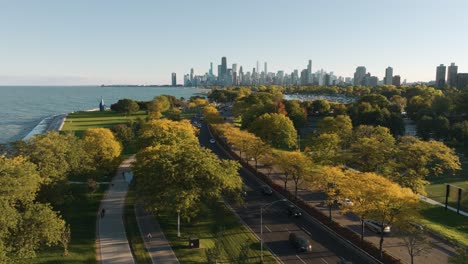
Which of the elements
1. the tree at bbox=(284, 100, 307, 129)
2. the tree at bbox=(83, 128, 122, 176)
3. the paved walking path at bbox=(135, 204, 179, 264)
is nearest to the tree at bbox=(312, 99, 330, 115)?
the tree at bbox=(284, 100, 307, 129)

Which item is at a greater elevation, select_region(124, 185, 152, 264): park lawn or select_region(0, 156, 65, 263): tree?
select_region(0, 156, 65, 263): tree

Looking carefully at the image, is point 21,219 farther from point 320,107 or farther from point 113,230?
point 320,107

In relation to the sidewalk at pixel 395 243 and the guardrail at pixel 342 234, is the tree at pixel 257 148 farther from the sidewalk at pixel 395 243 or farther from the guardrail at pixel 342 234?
the sidewalk at pixel 395 243

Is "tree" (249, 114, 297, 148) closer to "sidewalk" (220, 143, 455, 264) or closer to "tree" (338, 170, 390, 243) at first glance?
"sidewalk" (220, 143, 455, 264)

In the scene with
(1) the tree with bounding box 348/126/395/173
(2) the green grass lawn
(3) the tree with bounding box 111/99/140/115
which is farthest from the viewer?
(3) the tree with bounding box 111/99/140/115

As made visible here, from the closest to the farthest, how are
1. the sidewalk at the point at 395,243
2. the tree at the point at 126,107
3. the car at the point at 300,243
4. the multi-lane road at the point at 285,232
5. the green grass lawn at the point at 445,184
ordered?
the sidewalk at the point at 395,243, the multi-lane road at the point at 285,232, the car at the point at 300,243, the green grass lawn at the point at 445,184, the tree at the point at 126,107

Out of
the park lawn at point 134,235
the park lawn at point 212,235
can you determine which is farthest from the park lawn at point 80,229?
the park lawn at point 212,235
